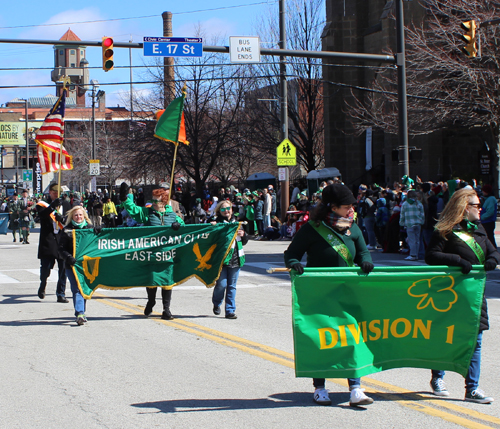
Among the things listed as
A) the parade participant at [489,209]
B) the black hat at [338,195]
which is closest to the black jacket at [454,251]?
the black hat at [338,195]

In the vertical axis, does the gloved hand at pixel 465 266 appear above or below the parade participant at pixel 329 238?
below

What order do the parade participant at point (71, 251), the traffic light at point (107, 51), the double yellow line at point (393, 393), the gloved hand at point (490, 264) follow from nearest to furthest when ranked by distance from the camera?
the double yellow line at point (393, 393) → the gloved hand at point (490, 264) → the parade participant at point (71, 251) → the traffic light at point (107, 51)

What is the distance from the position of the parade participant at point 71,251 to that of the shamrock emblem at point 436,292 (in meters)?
5.17

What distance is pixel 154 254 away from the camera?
9.60 metres

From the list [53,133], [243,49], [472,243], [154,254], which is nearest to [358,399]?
[472,243]

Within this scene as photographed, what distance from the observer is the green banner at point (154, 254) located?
30.8 ft

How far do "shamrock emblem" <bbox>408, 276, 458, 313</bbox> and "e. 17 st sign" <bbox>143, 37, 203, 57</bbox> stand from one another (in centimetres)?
1302

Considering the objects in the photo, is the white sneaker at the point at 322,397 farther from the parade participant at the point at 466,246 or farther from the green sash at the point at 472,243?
the green sash at the point at 472,243

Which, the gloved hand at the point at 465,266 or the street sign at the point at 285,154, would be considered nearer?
the gloved hand at the point at 465,266

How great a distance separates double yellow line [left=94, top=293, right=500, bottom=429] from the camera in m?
4.83

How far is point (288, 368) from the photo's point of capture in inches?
256

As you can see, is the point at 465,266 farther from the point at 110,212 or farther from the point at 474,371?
the point at 110,212

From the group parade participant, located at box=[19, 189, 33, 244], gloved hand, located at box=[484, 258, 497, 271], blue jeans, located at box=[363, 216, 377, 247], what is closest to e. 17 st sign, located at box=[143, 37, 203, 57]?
blue jeans, located at box=[363, 216, 377, 247]

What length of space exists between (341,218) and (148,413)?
7.02ft
